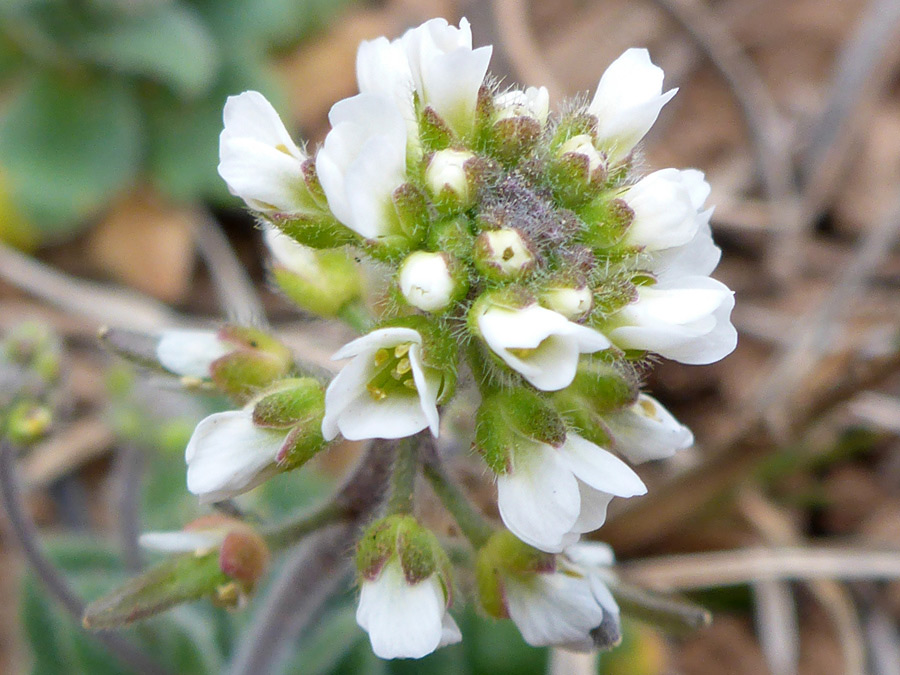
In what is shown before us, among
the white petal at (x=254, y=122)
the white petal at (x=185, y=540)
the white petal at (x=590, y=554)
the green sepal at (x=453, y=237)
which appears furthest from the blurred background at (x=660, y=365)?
the green sepal at (x=453, y=237)

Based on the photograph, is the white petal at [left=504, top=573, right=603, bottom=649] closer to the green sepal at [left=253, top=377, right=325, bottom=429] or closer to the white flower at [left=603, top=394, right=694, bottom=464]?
the white flower at [left=603, top=394, right=694, bottom=464]

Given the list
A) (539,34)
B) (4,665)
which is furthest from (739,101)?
(4,665)

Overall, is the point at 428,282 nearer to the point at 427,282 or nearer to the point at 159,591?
the point at 427,282

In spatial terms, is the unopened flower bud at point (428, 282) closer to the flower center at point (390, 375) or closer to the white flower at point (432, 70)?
the flower center at point (390, 375)

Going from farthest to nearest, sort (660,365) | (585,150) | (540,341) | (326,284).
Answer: (660,365) < (326,284) < (585,150) < (540,341)

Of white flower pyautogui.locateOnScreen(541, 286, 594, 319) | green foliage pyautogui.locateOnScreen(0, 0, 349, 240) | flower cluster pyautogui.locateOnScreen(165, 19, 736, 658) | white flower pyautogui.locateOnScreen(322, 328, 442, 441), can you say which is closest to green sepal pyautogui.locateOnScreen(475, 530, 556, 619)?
flower cluster pyautogui.locateOnScreen(165, 19, 736, 658)

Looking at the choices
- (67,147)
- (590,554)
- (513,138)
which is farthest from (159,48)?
(590,554)

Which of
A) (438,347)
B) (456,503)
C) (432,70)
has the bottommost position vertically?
(456,503)
